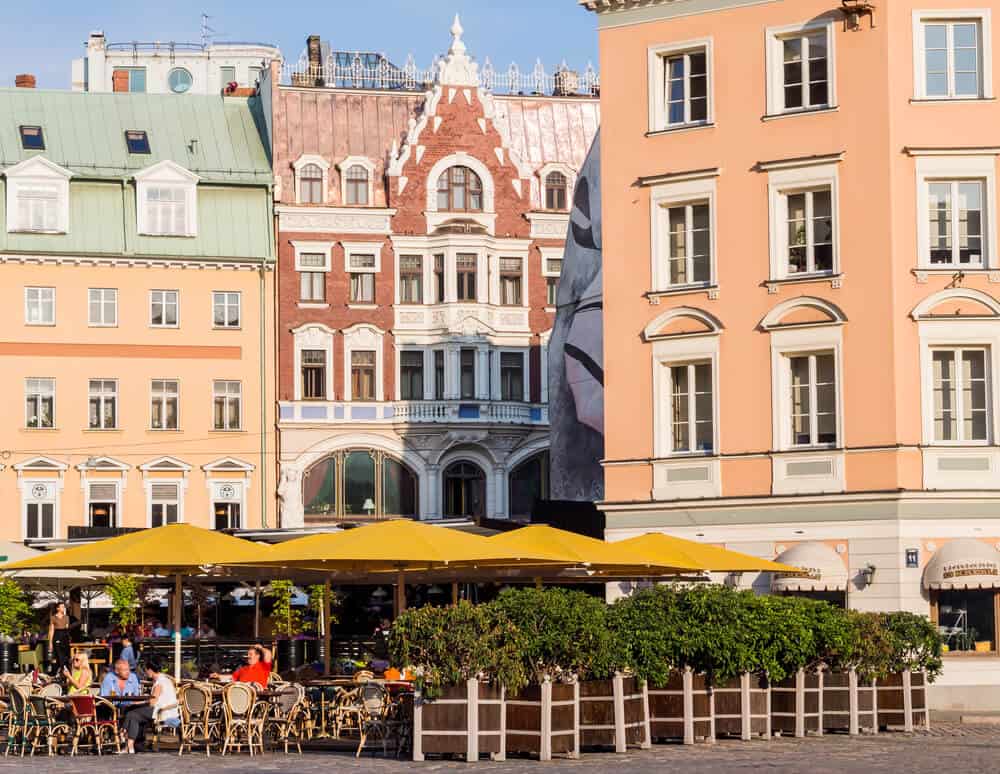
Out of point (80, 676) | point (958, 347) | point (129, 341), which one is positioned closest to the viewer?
point (80, 676)

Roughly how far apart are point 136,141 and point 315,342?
359 inches

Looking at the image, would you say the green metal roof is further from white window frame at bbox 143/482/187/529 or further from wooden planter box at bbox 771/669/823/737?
wooden planter box at bbox 771/669/823/737

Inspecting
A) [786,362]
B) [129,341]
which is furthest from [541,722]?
[129,341]

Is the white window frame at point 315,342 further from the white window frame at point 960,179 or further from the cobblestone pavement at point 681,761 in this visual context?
the cobblestone pavement at point 681,761

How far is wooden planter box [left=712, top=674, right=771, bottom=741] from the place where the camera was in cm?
2817

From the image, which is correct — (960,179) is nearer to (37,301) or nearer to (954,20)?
(954,20)

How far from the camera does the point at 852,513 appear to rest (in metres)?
37.6

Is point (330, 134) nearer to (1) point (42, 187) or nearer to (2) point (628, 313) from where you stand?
(1) point (42, 187)

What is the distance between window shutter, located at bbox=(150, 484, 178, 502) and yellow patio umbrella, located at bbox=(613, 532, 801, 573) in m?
32.6

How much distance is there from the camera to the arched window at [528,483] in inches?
2630

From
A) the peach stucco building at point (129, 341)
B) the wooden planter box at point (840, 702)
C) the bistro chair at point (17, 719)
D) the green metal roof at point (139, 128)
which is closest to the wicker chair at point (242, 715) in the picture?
the bistro chair at point (17, 719)

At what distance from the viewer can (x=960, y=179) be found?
1497 inches

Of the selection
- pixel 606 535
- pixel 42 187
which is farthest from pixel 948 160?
pixel 42 187

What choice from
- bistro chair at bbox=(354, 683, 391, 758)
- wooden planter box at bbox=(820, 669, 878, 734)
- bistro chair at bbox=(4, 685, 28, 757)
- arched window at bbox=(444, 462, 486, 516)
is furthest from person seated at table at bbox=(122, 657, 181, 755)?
arched window at bbox=(444, 462, 486, 516)
